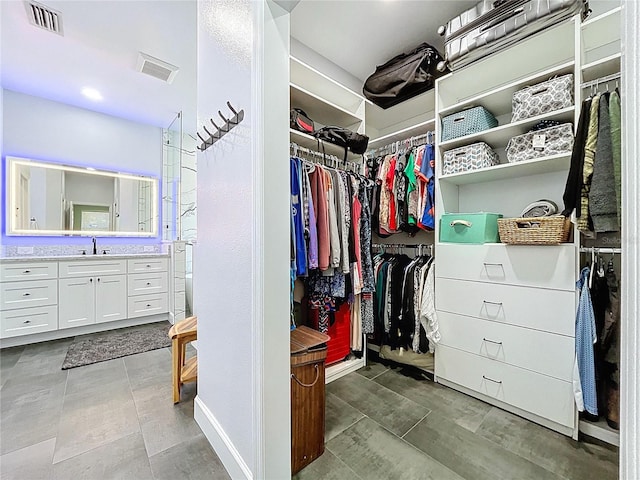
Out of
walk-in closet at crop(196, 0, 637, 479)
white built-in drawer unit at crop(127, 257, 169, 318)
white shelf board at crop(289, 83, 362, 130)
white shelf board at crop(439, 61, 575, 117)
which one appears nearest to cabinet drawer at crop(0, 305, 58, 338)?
white built-in drawer unit at crop(127, 257, 169, 318)

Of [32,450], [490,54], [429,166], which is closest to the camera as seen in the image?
[32,450]

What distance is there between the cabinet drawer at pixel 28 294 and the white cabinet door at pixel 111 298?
1.19 feet

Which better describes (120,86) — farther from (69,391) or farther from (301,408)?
(301,408)

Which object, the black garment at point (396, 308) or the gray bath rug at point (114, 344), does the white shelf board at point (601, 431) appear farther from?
the gray bath rug at point (114, 344)

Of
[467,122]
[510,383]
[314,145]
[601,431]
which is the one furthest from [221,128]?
[601,431]

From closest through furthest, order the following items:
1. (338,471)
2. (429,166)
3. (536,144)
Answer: (338,471) → (536,144) → (429,166)

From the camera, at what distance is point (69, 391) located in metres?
1.91

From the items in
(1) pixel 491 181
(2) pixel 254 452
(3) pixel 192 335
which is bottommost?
(2) pixel 254 452

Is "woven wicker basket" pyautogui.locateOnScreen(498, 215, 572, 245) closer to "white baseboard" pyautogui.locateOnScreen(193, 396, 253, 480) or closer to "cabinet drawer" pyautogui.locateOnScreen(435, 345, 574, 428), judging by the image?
"cabinet drawer" pyautogui.locateOnScreen(435, 345, 574, 428)

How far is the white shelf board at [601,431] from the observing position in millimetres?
1407

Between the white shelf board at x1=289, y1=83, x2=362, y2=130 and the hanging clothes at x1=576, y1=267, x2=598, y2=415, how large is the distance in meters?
1.92

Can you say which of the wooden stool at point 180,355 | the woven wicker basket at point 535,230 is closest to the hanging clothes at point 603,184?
the woven wicker basket at point 535,230

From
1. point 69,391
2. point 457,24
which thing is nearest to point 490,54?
point 457,24

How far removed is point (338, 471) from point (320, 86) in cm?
244
